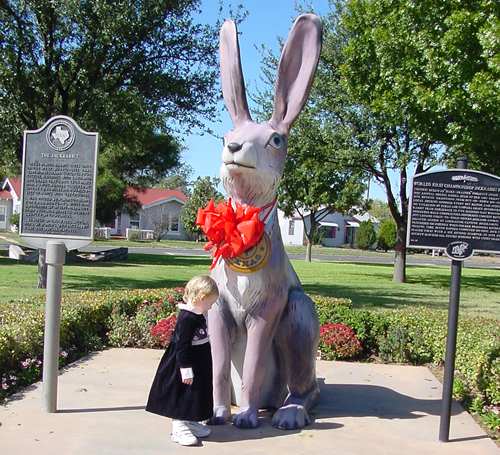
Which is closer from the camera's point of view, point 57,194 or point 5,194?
point 57,194

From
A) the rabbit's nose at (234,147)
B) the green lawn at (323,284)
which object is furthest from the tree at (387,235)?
the rabbit's nose at (234,147)

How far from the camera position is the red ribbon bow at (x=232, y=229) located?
16.1 feet

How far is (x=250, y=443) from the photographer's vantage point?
15.3ft

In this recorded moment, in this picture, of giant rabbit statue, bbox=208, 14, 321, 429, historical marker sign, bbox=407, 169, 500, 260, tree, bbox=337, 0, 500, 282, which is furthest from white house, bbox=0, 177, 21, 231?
historical marker sign, bbox=407, 169, 500, 260

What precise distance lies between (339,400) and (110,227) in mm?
52290

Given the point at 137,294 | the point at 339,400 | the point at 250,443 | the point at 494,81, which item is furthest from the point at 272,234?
the point at 494,81

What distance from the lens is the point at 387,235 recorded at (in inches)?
2163

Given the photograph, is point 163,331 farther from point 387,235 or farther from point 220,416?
point 387,235

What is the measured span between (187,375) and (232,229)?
117 centimetres

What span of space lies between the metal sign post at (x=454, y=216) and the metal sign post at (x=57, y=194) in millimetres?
2726

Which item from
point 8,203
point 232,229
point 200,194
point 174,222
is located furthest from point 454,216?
point 8,203

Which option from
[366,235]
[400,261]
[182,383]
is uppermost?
[366,235]

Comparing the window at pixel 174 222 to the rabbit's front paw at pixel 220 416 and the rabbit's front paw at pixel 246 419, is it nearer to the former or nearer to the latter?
the rabbit's front paw at pixel 220 416

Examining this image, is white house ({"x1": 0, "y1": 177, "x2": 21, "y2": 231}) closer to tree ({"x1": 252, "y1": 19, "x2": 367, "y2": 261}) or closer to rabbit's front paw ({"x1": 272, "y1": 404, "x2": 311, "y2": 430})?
tree ({"x1": 252, "y1": 19, "x2": 367, "y2": 261})
